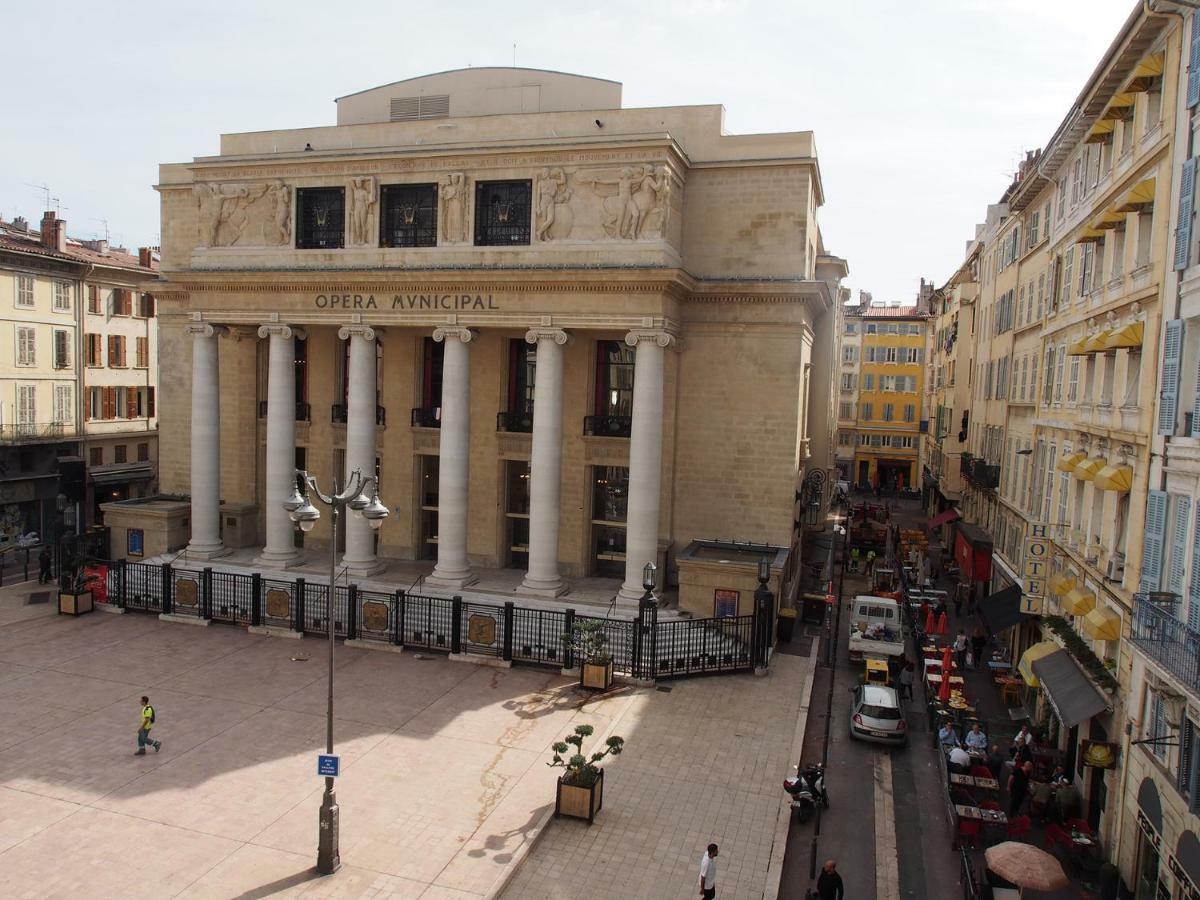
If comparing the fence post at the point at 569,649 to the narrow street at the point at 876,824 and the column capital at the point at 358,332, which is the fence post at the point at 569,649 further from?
the column capital at the point at 358,332

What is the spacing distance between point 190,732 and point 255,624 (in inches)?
295

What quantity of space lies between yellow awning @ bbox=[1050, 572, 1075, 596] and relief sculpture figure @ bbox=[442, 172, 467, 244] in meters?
20.4

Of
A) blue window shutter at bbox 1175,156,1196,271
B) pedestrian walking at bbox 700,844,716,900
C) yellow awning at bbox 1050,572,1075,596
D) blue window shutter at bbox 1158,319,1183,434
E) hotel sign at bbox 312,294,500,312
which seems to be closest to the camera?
pedestrian walking at bbox 700,844,716,900

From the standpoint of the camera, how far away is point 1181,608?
1420cm

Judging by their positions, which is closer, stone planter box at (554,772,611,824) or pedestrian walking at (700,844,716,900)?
pedestrian walking at (700,844,716,900)

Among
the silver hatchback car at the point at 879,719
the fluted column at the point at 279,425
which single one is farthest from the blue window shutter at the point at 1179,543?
the fluted column at the point at 279,425

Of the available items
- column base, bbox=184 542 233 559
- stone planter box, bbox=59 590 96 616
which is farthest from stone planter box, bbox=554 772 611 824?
column base, bbox=184 542 233 559

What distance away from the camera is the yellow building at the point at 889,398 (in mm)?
76188

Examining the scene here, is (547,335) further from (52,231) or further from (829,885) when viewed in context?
(52,231)

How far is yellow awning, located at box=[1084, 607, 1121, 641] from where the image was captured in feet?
56.6

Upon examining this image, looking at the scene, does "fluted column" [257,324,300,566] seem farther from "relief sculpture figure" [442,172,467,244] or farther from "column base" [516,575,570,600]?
"column base" [516,575,570,600]

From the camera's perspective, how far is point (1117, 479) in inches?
679

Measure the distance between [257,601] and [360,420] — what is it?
7047mm

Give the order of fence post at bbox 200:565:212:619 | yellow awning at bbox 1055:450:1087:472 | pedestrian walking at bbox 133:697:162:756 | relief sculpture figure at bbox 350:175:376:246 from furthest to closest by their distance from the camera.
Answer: relief sculpture figure at bbox 350:175:376:246 → fence post at bbox 200:565:212:619 → yellow awning at bbox 1055:450:1087:472 → pedestrian walking at bbox 133:697:162:756
